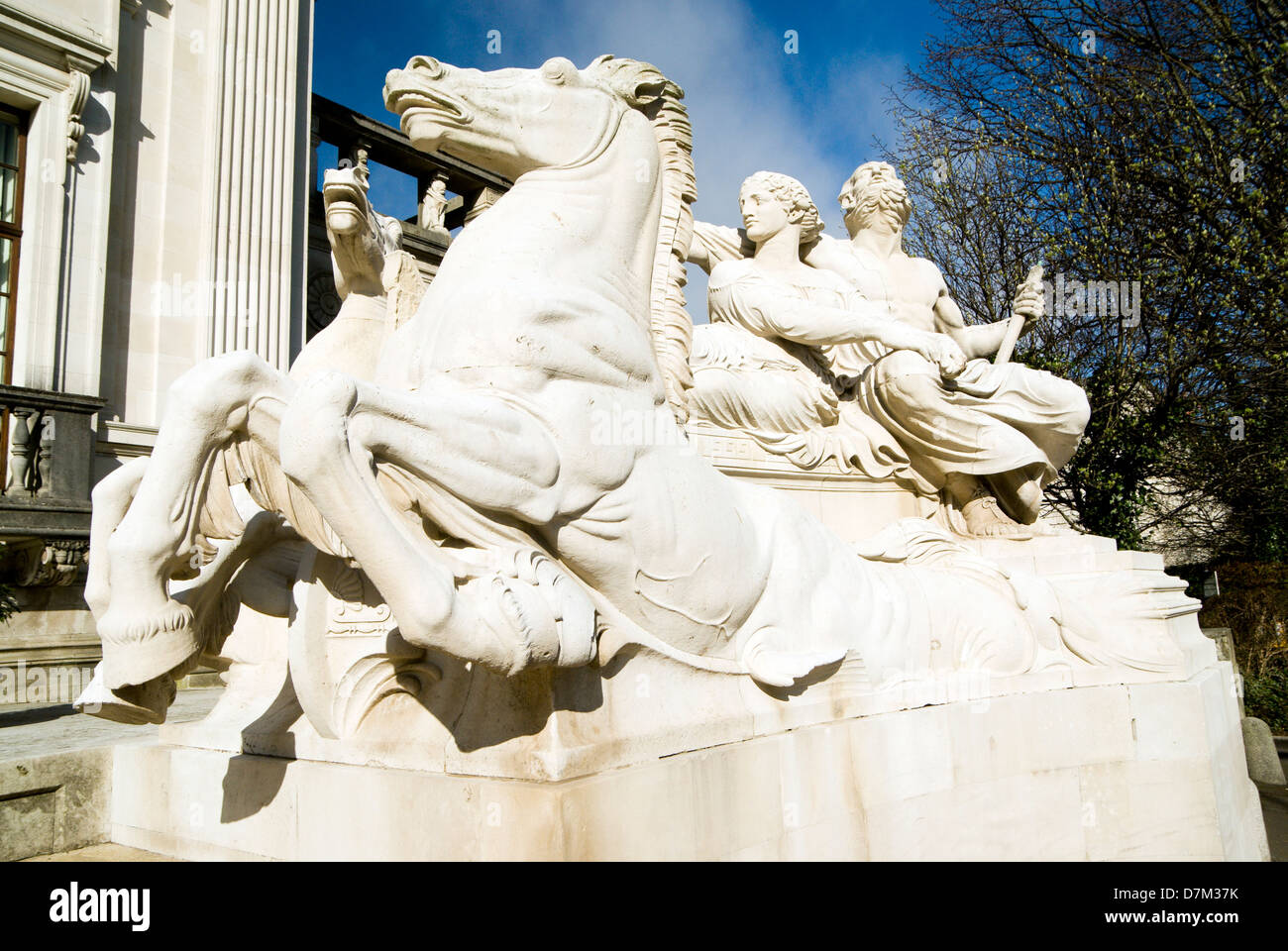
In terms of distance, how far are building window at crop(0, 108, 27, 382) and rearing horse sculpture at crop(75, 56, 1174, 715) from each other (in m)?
8.78

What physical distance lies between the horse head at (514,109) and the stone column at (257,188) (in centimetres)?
901

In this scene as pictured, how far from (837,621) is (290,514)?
1779mm

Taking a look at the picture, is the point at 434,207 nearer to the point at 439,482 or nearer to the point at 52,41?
A: the point at 52,41

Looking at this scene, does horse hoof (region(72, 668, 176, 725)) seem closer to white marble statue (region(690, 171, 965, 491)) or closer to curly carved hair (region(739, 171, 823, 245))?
white marble statue (region(690, 171, 965, 491))

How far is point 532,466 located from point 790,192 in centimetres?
325

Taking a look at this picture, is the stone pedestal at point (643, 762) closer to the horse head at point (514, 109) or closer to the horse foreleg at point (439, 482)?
the horse foreleg at point (439, 482)

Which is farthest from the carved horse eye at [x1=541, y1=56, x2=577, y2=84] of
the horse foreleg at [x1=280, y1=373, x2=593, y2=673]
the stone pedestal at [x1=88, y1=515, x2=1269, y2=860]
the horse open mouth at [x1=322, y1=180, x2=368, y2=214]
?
the stone pedestal at [x1=88, y1=515, x2=1269, y2=860]

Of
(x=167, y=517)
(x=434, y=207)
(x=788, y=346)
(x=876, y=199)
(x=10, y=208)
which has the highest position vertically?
(x=434, y=207)

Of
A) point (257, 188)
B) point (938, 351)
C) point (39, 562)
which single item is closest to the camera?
point (938, 351)

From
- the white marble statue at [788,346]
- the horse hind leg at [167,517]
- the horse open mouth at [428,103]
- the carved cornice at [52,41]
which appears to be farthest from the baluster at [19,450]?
the horse hind leg at [167,517]

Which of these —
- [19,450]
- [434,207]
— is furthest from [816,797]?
[434,207]

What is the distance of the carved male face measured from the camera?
543 centimetres

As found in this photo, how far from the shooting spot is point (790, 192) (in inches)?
201

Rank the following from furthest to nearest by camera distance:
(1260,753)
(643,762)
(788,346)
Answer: (1260,753), (788,346), (643,762)
